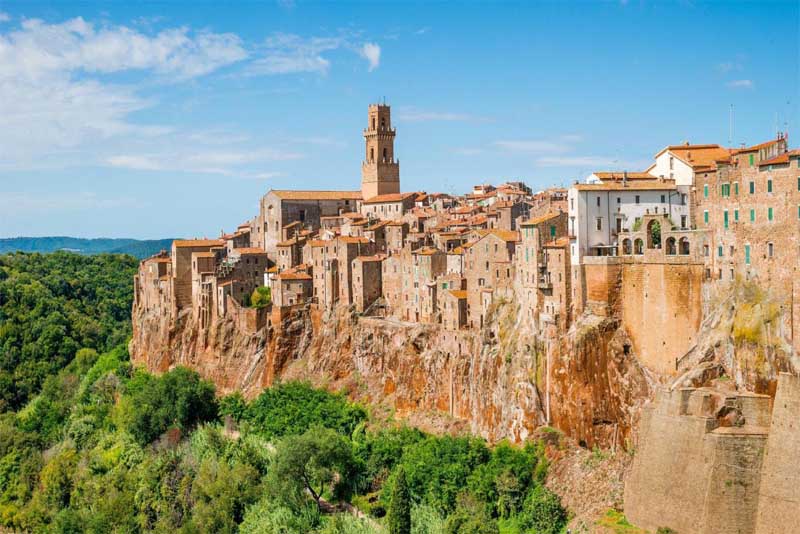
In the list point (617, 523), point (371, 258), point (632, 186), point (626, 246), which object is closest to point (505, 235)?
point (632, 186)

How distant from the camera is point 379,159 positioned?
9862cm

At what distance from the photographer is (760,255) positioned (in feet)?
150

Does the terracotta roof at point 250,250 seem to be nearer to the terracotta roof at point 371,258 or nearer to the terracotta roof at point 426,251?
the terracotta roof at point 371,258

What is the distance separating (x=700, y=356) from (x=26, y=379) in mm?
77550

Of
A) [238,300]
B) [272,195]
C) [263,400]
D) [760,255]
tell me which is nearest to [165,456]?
[263,400]

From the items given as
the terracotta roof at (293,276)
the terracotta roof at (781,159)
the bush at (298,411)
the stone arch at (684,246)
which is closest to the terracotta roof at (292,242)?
the terracotta roof at (293,276)

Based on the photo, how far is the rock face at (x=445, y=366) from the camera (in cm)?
5222

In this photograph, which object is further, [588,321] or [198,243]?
[198,243]

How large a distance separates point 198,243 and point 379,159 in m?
20.3

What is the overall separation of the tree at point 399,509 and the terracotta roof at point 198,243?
39.2m

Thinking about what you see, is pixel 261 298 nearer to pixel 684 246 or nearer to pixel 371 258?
pixel 371 258

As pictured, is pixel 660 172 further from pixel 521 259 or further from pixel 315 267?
pixel 315 267

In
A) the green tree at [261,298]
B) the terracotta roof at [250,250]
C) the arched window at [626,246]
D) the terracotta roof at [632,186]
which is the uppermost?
the terracotta roof at [632,186]

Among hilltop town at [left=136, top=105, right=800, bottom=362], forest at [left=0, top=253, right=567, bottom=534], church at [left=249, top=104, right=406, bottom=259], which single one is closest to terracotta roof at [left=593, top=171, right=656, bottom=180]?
hilltop town at [left=136, top=105, right=800, bottom=362]
